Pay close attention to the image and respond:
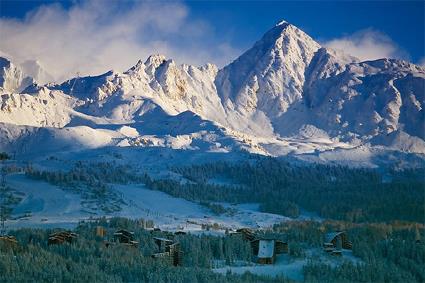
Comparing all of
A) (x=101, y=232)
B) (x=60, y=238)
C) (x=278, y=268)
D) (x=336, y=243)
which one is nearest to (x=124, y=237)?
(x=101, y=232)

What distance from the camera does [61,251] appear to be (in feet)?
273

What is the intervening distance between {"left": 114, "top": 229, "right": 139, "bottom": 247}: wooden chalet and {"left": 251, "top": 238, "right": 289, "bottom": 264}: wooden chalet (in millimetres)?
18208

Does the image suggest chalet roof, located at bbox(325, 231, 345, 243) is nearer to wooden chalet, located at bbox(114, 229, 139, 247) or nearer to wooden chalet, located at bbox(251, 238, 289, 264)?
wooden chalet, located at bbox(251, 238, 289, 264)

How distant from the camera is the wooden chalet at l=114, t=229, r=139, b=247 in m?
93.4

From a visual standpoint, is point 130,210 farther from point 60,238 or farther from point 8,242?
point 8,242

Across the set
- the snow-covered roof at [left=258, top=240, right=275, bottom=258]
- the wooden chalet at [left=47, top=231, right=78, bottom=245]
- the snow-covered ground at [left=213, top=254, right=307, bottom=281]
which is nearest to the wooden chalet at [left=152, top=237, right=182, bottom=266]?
the snow-covered ground at [left=213, top=254, right=307, bottom=281]

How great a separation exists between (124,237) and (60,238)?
10.5 meters

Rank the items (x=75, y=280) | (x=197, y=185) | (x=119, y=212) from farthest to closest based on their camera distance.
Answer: (x=197, y=185)
(x=119, y=212)
(x=75, y=280)

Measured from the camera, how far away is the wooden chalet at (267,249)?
92.9 meters

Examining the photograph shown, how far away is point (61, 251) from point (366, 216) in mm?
80968

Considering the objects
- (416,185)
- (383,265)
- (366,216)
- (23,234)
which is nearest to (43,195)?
(23,234)

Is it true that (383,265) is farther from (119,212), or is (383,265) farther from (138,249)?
(119,212)

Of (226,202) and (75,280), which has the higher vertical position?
(226,202)

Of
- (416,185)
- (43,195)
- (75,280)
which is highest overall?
(416,185)
